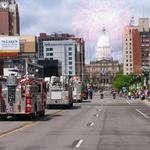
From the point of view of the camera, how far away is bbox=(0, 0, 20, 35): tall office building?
181625 mm

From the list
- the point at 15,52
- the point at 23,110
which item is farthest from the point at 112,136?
the point at 15,52

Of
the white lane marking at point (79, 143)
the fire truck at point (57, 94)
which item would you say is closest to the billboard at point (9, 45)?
the fire truck at point (57, 94)

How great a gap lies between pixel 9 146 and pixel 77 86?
61270 millimetres

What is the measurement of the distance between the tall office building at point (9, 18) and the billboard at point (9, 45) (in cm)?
5913

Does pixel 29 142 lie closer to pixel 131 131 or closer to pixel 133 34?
pixel 131 131

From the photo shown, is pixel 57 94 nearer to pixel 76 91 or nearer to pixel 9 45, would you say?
pixel 76 91

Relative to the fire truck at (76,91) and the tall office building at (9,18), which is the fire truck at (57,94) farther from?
the tall office building at (9,18)

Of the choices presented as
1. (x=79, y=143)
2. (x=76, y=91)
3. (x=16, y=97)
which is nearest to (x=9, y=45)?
(x=76, y=91)

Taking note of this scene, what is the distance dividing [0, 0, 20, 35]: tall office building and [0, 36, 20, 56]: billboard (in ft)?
194

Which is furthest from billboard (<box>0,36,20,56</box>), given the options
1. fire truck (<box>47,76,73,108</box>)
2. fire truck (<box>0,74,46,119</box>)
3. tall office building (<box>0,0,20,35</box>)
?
fire truck (<box>0,74,46,119</box>)

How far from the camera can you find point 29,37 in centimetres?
15238

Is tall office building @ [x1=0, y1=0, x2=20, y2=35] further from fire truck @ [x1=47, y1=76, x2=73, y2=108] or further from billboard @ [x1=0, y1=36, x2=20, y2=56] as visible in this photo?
fire truck @ [x1=47, y1=76, x2=73, y2=108]

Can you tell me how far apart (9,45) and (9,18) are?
7136 cm

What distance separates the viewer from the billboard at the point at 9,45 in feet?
384
